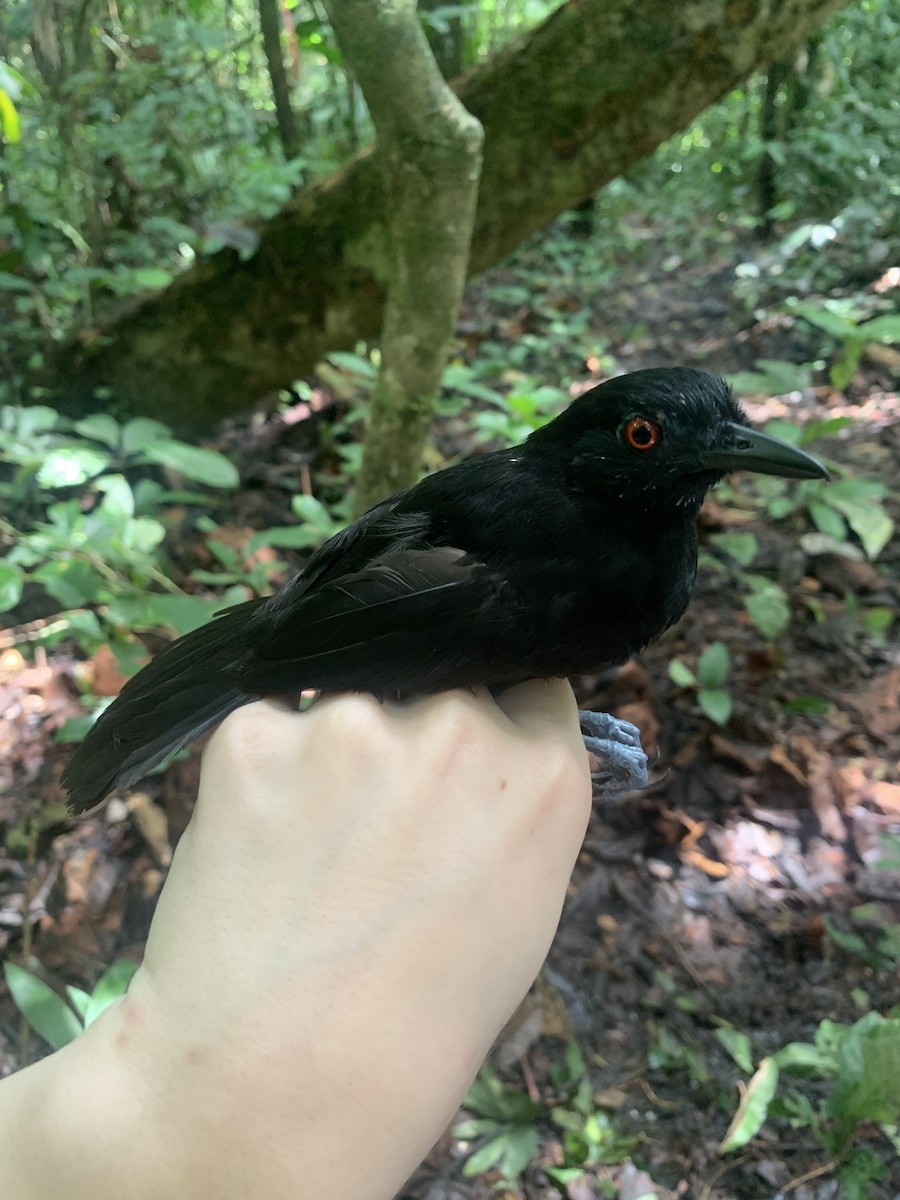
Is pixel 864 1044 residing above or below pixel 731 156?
below

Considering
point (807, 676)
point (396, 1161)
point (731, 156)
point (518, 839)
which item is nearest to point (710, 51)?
point (807, 676)

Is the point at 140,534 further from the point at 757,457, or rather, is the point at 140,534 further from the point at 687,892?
the point at 687,892

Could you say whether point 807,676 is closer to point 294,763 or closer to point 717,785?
point 717,785

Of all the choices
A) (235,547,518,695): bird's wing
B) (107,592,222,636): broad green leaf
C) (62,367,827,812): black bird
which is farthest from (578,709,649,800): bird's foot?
(107,592,222,636): broad green leaf

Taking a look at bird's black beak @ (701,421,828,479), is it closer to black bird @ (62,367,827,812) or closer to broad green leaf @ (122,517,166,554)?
black bird @ (62,367,827,812)

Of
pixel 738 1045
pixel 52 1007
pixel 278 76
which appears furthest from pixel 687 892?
pixel 278 76

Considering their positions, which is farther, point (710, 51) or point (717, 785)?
point (710, 51)
